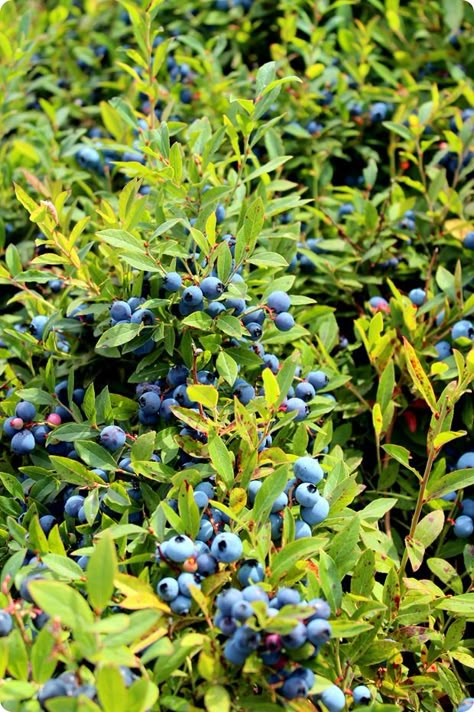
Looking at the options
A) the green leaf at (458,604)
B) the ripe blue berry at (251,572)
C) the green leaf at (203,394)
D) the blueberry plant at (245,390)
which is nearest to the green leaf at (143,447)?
the blueberry plant at (245,390)

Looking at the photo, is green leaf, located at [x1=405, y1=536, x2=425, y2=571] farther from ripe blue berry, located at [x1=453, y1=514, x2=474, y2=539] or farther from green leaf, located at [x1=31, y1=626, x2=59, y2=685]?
green leaf, located at [x1=31, y1=626, x2=59, y2=685]

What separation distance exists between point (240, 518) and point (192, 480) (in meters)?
0.15

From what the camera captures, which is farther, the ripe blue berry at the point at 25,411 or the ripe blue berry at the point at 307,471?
the ripe blue berry at the point at 25,411

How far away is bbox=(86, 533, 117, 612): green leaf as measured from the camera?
120 cm

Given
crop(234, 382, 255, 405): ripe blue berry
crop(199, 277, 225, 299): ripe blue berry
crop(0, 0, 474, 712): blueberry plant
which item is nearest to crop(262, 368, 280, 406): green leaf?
→ crop(0, 0, 474, 712): blueberry plant

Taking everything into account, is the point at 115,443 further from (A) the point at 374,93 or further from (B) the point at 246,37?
(B) the point at 246,37

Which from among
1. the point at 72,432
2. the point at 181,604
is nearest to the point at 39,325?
the point at 72,432

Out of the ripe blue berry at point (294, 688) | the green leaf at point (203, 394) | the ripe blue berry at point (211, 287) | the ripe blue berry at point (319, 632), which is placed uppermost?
the ripe blue berry at point (211, 287)

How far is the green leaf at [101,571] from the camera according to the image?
1.20m

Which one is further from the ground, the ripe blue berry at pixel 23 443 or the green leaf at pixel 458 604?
the ripe blue berry at pixel 23 443

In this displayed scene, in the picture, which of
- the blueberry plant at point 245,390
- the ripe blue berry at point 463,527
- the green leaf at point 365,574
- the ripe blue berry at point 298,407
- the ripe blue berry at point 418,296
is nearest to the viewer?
the blueberry plant at point 245,390

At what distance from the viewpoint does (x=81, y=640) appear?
1.20m

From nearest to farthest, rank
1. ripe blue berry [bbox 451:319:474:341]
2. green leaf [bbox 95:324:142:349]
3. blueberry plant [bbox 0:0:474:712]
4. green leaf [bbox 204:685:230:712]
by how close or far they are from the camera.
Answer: green leaf [bbox 204:685:230:712]
blueberry plant [bbox 0:0:474:712]
green leaf [bbox 95:324:142:349]
ripe blue berry [bbox 451:319:474:341]

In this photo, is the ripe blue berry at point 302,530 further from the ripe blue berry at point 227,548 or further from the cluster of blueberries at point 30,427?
the cluster of blueberries at point 30,427
